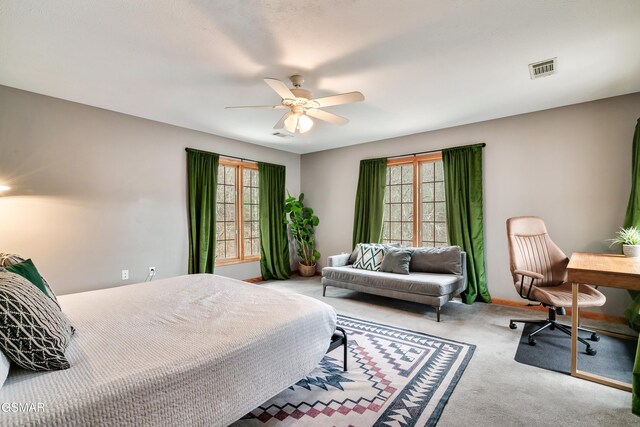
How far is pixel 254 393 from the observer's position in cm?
151

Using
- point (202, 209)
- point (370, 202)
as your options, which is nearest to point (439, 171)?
point (370, 202)

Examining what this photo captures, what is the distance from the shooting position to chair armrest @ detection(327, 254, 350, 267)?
4633 millimetres

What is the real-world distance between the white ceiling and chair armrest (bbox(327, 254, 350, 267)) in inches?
87.1

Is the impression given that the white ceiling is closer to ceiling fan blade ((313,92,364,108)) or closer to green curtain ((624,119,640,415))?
ceiling fan blade ((313,92,364,108))

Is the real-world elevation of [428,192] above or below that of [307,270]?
above

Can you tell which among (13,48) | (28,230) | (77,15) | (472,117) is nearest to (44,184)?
(28,230)

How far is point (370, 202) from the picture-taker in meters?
5.31

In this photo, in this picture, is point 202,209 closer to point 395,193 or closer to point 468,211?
point 395,193

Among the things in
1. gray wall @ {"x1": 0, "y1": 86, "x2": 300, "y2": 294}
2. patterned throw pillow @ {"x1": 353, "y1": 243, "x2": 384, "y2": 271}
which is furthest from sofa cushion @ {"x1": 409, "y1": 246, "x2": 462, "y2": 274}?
gray wall @ {"x1": 0, "y1": 86, "x2": 300, "y2": 294}

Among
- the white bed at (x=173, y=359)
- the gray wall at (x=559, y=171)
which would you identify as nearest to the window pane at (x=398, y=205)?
the gray wall at (x=559, y=171)

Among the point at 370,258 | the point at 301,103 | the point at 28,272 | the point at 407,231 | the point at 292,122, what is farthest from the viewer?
the point at 407,231

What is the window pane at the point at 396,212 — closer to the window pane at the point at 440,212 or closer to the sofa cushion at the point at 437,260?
the window pane at the point at 440,212

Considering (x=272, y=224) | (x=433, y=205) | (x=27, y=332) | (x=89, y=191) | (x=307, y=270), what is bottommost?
(x=307, y=270)

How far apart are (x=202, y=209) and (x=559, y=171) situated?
196 inches
